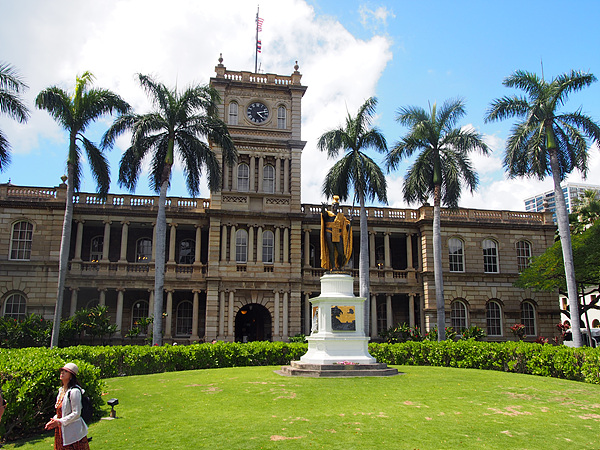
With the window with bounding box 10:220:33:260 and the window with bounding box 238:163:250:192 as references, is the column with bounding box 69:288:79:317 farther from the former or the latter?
the window with bounding box 238:163:250:192

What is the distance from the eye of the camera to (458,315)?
34406 mm

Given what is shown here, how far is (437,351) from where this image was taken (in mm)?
20734

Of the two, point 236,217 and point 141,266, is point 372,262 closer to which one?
point 236,217

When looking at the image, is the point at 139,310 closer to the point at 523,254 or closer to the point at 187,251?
the point at 187,251

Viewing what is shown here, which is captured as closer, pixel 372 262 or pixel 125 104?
pixel 125 104

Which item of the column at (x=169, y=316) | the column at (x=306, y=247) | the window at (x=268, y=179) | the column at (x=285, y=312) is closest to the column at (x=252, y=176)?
the window at (x=268, y=179)

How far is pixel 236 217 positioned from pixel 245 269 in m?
3.27

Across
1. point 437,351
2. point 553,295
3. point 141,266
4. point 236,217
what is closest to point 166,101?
point 236,217

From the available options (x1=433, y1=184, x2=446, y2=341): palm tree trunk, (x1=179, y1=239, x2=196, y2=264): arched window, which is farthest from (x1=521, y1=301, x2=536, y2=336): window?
(x1=179, y1=239, x2=196, y2=264): arched window

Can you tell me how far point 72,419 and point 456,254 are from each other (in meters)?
32.0

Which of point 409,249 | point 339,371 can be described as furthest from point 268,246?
point 339,371

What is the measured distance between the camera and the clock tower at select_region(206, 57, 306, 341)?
31.6m

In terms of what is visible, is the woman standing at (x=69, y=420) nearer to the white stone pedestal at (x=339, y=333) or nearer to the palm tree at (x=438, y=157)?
the white stone pedestal at (x=339, y=333)

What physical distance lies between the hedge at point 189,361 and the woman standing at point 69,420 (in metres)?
3.24
